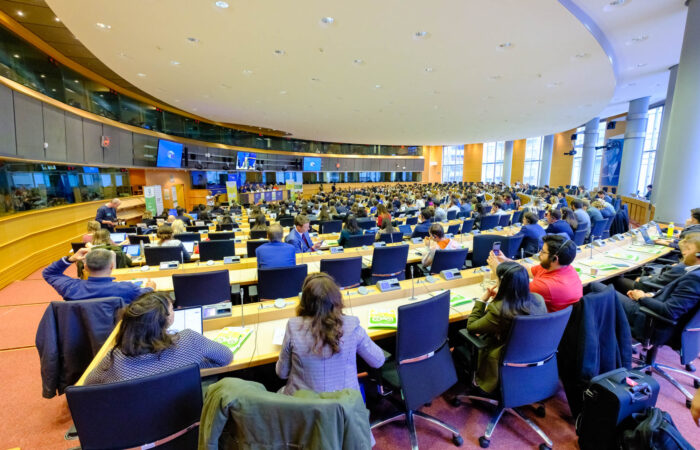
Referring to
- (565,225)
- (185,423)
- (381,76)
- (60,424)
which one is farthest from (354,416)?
(381,76)

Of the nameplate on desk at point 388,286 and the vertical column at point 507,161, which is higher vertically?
the vertical column at point 507,161

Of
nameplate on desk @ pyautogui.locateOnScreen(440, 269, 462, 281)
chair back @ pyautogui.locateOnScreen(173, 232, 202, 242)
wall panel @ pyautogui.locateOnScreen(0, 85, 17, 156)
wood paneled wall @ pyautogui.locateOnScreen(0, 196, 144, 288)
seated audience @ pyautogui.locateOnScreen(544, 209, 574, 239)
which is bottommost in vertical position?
wood paneled wall @ pyautogui.locateOnScreen(0, 196, 144, 288)

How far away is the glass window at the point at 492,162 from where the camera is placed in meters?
28.3

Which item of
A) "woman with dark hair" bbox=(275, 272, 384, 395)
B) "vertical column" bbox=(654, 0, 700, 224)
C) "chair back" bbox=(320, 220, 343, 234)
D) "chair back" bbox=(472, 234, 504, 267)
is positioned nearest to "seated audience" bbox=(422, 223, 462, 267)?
"chair back" bbox=(472, 234, 504, 267)

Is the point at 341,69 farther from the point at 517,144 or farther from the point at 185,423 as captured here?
the point at 517,144

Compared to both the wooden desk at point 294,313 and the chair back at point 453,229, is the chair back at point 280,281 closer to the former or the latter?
the wooden desk at point 294,313

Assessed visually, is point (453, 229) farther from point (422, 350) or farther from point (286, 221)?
point (422, 350)

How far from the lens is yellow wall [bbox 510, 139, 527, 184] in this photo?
83.9 ft

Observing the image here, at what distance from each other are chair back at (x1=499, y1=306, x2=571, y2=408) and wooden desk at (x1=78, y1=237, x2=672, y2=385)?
0.57m

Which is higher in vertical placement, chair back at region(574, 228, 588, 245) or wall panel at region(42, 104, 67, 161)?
wall panel at region(42, 104, 67, 161)

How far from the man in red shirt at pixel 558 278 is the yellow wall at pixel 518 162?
86.8 feet

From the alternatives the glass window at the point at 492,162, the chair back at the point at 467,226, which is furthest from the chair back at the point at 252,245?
the glass window at the point at 492,162

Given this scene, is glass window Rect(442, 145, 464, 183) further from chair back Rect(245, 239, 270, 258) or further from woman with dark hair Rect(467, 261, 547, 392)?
woman with dark hair Rect(467, 261, 547, 392)

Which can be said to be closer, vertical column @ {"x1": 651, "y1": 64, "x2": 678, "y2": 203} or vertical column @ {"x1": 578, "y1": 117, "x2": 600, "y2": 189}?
vertical column @ {"x1": 651, "y1": 64, "x2": 678, "y2": 203}
